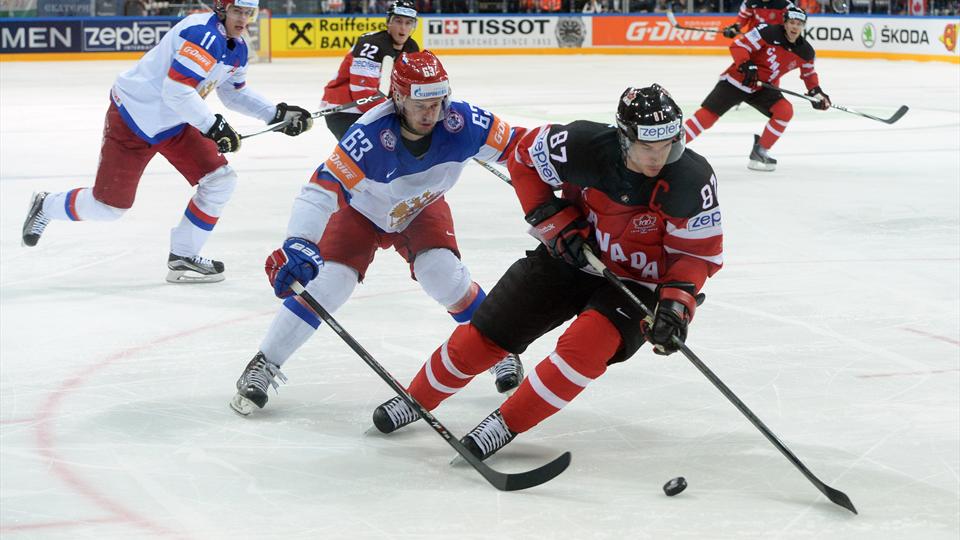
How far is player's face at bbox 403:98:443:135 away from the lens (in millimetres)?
3318

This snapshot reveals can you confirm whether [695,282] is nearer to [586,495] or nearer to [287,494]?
[586,495]

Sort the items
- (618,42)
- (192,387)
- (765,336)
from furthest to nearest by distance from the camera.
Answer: (618,42), (765,336), (192,387)

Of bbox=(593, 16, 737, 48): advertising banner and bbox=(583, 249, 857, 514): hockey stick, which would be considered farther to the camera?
bbox=(593, 16, 737, 48): advertising banner

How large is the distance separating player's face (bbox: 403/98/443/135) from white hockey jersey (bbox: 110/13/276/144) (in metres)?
1.85

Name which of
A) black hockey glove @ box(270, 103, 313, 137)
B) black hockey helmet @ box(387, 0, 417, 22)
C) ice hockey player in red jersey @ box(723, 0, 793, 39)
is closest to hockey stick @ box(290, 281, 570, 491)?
black hockey glove @ box(270, 103, 313, 137)

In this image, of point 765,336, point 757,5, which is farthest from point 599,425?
point 757,5

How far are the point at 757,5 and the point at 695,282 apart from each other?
8341 mm

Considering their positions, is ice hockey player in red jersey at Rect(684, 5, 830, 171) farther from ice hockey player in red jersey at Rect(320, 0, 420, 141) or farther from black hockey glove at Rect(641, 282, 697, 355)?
black hockey glove at Rect(641, 282, 697, 355)

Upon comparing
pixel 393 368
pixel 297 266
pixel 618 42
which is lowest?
pixel 618 42

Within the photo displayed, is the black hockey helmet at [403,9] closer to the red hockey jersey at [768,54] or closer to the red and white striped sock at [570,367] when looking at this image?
the red hockey jersey at [768,54]

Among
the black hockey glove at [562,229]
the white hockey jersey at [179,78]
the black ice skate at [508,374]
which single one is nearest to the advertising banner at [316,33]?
the white hockey jersey at [179,78]

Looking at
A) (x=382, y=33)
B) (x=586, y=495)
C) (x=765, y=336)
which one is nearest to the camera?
(x=586, y=495)

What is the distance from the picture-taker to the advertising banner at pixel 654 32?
18.9 metres

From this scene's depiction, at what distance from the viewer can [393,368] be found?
4.02 metres
